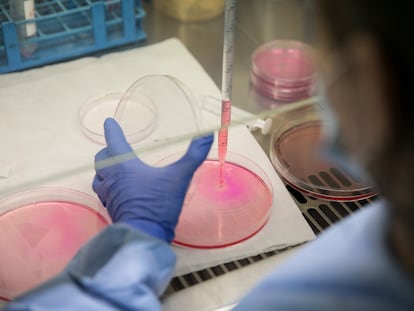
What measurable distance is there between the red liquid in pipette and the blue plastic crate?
36 centimetres

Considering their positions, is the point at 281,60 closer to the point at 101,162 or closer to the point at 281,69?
→ the point at 281,69

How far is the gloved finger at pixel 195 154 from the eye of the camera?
3.44ft

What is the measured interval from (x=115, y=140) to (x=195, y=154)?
13 cm

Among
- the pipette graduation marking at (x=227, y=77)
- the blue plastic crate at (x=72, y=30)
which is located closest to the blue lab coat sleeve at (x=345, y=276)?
the pipette graduation marking at (x=227, y=77)

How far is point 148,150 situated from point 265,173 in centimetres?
30

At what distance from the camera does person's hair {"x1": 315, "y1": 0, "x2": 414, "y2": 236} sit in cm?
50

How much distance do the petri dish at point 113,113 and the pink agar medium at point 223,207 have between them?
0.45ft

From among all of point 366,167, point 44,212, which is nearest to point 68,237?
point 44,212

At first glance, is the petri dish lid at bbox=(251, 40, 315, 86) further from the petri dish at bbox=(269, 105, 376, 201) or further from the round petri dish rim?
the round petri dish rim

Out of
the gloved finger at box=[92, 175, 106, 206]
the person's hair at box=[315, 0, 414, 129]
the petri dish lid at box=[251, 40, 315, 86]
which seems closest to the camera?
the person's hair at box=[315, 0, 414, 129]

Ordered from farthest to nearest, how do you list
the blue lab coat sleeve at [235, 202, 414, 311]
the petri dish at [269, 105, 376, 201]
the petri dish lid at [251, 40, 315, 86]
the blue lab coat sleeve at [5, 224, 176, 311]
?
the petri dish lid at [251, 40, 315, 86]
the petri dish at [269, 105, 376, 201]
the blue lab coat sleeve at [5, 224, 176, 311]
the blue lab coat sleeve at [235, 202, 414, 311]

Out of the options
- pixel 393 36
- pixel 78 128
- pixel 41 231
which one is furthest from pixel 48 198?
pixel 393 36

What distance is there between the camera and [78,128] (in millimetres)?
1299

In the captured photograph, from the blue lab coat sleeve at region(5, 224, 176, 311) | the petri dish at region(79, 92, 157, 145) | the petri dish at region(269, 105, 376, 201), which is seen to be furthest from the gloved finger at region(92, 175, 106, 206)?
the petri dish at region(269, 105, 376, 201)
